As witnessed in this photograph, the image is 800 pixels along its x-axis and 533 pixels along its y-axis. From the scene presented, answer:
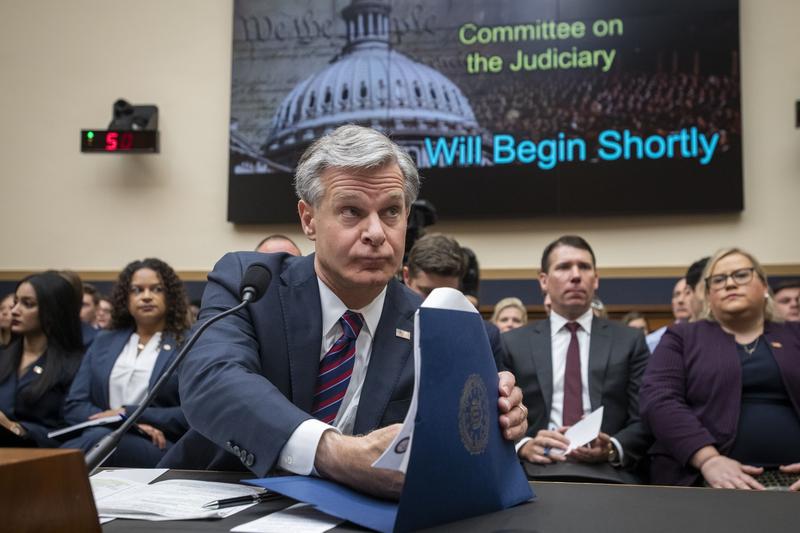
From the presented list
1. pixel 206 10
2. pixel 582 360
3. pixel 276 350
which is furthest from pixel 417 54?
pixel 276 350

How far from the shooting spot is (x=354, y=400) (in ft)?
4.82

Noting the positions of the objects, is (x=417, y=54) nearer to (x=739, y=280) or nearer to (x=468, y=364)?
(x=739, y=280)

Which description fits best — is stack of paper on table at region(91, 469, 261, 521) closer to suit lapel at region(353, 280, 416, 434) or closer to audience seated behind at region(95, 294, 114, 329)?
suit lapel at region(353, 280, 416, 434)

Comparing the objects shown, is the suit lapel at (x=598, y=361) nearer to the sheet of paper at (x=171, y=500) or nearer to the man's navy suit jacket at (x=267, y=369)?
the man's navy suit jacket at (x=267, y=369)

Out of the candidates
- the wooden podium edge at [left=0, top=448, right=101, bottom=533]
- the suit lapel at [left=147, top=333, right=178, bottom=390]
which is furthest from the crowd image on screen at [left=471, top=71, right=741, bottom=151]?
the wooden podium edge at [left=0, top=448, right=101, bottom=533]

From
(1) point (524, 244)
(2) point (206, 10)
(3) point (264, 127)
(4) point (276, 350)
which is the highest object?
(2) point (206, 10)

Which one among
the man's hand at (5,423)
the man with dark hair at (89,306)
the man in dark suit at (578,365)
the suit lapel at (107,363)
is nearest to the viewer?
the man in dark suit at (578,365)

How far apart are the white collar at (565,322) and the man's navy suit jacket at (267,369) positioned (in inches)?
65.7

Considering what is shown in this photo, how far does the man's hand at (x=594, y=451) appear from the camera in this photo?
2.73 m


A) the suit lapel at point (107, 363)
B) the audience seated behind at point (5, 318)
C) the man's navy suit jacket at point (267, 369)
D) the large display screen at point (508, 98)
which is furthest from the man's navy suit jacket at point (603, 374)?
the large display screen at point (508, 98)

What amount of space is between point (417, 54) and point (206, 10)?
202cm

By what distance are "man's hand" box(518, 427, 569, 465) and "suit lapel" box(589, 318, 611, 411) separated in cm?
32

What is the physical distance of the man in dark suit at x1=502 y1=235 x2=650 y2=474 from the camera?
2961 millimetres

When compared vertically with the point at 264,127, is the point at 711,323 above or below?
below
